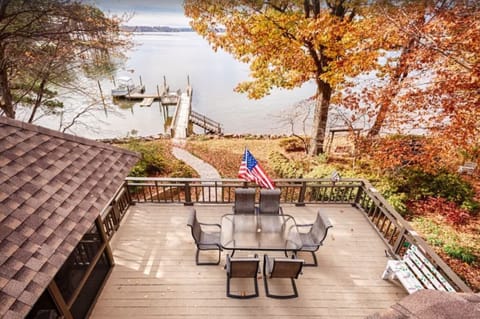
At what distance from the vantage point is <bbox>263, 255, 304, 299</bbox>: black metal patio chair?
3742mm

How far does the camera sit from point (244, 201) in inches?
210

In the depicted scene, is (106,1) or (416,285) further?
(106,1)

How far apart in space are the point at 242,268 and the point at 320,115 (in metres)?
8.04

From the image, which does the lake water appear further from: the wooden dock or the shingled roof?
the shingled roof

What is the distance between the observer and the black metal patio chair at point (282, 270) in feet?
12.3

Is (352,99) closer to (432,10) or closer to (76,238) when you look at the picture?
(432,10)

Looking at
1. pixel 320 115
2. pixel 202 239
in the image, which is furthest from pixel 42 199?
pixel 320 115

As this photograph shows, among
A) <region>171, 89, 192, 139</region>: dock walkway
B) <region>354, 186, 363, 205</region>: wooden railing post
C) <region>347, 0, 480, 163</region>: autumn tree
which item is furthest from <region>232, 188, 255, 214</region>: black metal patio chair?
<region>171, 89, 192, 139</region>: dock walkway

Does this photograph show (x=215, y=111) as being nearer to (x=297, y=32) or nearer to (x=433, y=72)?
(x=297, y=32)

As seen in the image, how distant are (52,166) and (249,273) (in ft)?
11.4

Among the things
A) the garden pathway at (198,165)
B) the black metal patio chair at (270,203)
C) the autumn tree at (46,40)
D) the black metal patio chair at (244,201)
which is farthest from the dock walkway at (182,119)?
the black metal patio chair at (270,203)

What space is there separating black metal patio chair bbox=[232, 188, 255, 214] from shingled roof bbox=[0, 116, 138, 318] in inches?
95.3

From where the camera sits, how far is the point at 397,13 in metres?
6.86

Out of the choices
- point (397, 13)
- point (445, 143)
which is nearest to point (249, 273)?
point (445, 143)
